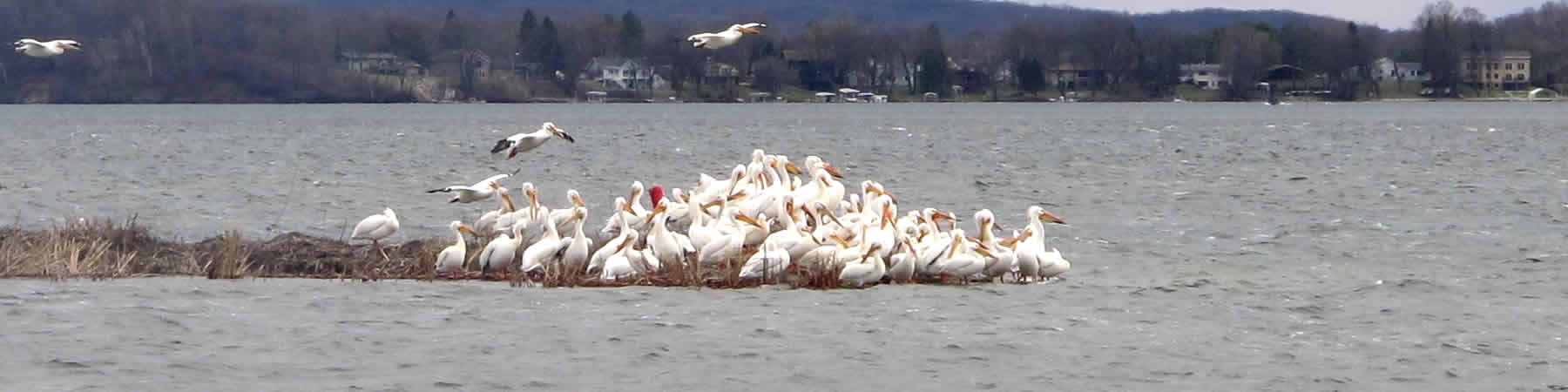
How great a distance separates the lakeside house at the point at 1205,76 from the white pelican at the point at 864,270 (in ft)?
458

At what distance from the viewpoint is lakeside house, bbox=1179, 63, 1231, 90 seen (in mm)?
156625

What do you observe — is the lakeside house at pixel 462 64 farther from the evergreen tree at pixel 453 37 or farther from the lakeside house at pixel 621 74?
the lakeside house at pixel 621 74

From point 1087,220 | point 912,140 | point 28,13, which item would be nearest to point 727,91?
point 28,13

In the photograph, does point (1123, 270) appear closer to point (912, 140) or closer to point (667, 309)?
point (667, 309)

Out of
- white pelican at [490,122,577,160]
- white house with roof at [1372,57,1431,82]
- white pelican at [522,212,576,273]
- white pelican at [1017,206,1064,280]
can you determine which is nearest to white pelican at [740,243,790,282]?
white pelican at [522,212,576,273]

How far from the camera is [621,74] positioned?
15100 cm

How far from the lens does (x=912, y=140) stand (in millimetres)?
67688

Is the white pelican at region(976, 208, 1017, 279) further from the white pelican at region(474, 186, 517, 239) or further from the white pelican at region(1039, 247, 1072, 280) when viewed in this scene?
the white pelican at region(474, 186, 517, 239)

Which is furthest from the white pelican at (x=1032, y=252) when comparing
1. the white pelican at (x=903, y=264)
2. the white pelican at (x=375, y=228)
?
the white pelican at (x=375, y=228)

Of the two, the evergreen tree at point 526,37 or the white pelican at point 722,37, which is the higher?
the white pelican at point 722,37

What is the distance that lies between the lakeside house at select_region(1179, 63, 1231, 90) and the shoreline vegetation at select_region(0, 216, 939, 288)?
139755mm

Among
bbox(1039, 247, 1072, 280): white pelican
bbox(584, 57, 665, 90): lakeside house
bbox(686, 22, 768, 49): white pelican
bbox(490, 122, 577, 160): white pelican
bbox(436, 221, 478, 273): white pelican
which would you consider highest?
bbox(686, 22, 768, 49): white pelican

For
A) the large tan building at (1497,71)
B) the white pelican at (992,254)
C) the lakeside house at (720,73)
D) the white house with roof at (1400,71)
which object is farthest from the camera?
the white house with roof at (1400,71)

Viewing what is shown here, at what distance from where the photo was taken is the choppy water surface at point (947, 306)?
50.3 feet
